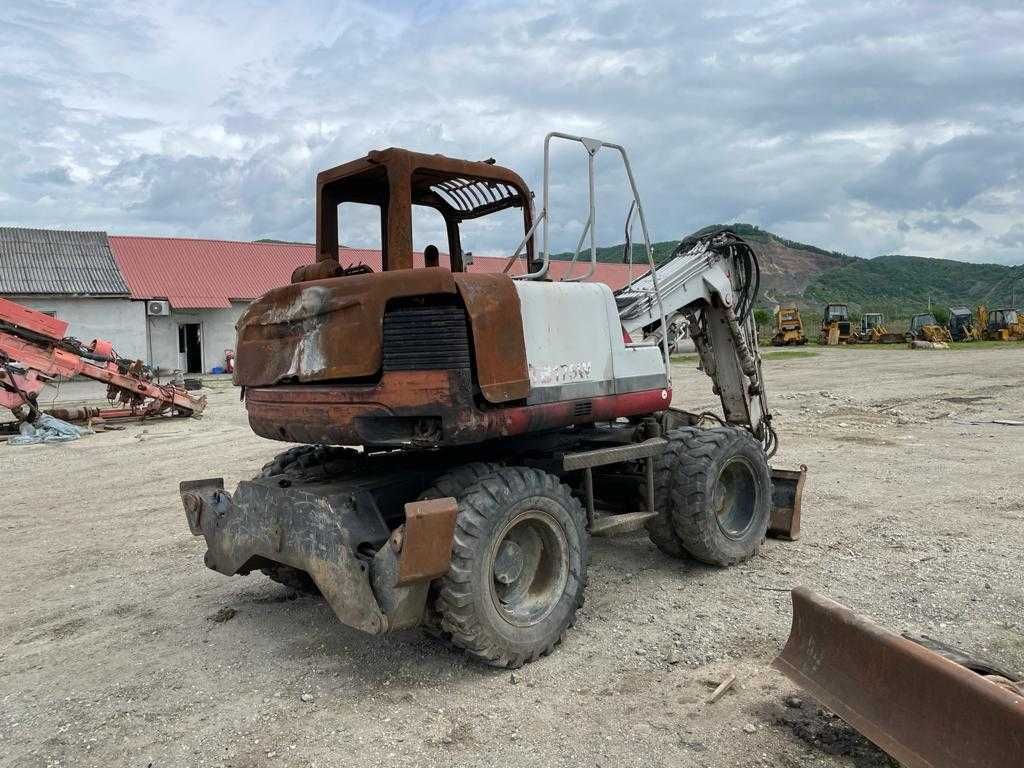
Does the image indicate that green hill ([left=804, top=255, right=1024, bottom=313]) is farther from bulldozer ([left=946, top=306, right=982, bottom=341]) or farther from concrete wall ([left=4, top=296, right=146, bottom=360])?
concrete wall ([left=4, top=296, right=146, bottom=360])

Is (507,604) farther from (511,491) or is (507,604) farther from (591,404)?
(591,404)

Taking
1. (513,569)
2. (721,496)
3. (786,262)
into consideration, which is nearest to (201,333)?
(721,496)

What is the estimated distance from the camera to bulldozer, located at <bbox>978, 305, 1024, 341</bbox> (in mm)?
38844

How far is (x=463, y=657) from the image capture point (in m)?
4.47

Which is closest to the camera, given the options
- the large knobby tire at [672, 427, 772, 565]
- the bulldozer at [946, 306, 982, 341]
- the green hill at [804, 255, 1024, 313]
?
the large knobby tire at [672, 427, 772, 565]

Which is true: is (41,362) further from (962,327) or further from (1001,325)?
(1001,325)

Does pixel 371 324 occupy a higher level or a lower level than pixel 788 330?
lower

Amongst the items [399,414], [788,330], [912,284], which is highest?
[912,284]

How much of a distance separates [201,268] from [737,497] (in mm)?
29028

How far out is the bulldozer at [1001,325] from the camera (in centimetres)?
3884

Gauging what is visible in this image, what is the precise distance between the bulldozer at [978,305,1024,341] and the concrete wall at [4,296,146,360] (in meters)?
38.0

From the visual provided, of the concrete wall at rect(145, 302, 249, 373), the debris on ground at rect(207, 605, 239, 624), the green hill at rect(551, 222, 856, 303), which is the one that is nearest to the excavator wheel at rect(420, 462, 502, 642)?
the debris on ground at rect(207, 605, 239, 624)

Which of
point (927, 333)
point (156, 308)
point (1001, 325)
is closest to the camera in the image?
point (156, 308)

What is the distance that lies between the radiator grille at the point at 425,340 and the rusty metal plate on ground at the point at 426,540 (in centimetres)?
67
